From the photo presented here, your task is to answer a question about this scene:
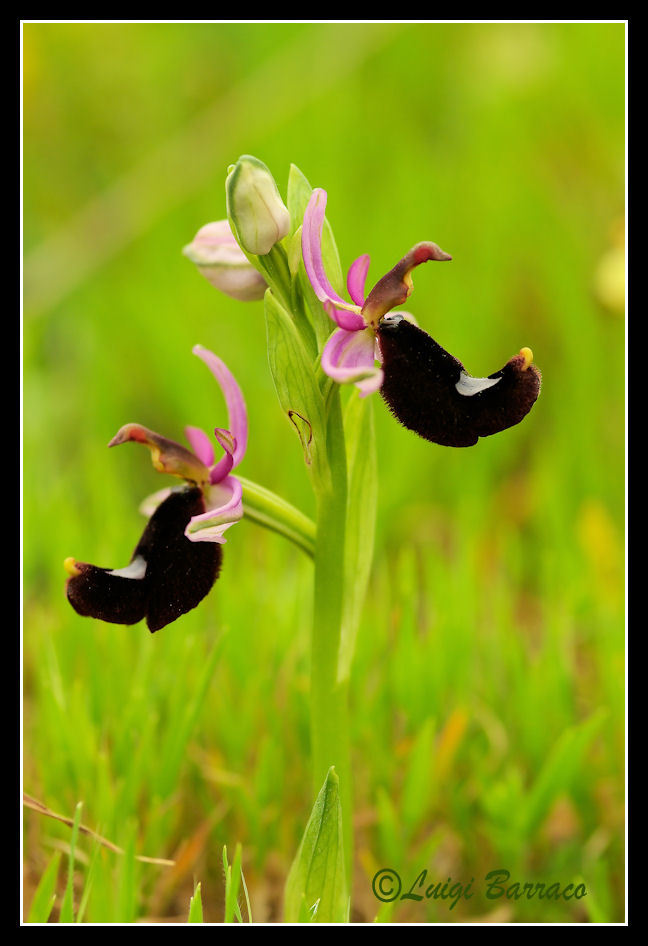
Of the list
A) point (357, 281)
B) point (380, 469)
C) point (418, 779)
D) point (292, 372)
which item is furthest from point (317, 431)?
point (380, 469)

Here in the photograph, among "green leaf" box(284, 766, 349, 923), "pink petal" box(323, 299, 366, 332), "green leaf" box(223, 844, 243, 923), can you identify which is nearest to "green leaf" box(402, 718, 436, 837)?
"green leaf" box(284, 766, 349, 923)

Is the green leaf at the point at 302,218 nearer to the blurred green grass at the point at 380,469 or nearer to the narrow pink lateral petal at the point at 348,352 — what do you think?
the narrow pink lateral petal at the point at 348,352

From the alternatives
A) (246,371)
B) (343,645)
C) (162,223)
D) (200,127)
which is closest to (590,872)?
(343,645)

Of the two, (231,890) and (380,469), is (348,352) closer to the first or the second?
(231,890)

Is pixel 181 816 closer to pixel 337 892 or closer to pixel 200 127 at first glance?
pixel 337 892

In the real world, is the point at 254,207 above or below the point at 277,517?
above

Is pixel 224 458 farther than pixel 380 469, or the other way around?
pixel 380 469

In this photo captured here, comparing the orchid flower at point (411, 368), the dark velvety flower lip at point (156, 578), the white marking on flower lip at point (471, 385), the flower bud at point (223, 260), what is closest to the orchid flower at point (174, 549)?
the dark velvety flower lip at point (156, 578)
